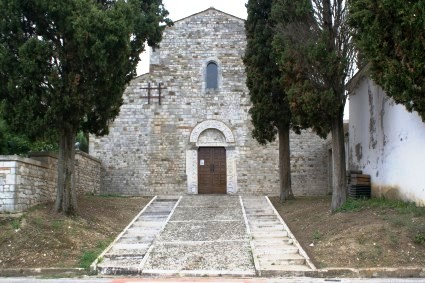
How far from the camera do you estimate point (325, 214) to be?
13.9m

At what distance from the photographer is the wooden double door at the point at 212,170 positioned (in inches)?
941

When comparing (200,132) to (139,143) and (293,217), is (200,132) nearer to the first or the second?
(139,143)

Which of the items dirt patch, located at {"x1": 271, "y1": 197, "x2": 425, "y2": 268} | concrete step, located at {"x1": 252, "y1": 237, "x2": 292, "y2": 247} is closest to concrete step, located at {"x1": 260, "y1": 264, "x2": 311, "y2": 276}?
A: dirt patch, located at {"x1": 271, "y1": 197, "x2": 425, "y2": 268}

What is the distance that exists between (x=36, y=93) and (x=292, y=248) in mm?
7001

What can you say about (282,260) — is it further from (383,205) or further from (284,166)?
(284,166)

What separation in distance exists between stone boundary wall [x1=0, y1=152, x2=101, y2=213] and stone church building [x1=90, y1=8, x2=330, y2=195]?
8613mm

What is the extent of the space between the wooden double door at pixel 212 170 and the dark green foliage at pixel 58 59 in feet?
37.1

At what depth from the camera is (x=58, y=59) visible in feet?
40.6

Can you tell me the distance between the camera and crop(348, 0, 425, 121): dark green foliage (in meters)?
9.01

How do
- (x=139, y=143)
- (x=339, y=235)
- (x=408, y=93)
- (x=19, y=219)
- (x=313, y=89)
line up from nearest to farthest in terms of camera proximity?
(x=408, y=93), (x=339, y=235), (x=19, y=219), (x=313, y=89), (x=139, y=143)

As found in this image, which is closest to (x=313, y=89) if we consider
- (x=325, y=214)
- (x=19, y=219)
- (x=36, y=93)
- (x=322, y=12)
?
(x=322, y=12)

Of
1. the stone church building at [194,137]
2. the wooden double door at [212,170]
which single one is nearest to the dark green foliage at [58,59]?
the stone church building at [194,137]

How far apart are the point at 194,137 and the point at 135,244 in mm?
12012

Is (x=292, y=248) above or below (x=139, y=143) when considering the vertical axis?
below
